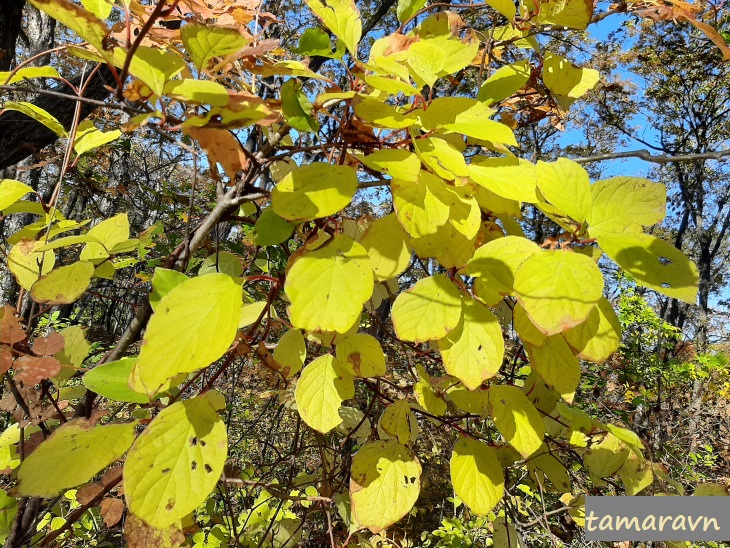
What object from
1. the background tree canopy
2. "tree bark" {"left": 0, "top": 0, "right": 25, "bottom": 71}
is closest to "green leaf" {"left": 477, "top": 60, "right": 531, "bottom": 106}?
the background tree canopy

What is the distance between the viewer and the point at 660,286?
312 millimetres

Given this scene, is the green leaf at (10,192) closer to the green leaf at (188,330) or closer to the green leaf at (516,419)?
the green leaf at (188,330)

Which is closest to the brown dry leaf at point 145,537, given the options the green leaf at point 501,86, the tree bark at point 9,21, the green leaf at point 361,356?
the green leaf at point 361,356

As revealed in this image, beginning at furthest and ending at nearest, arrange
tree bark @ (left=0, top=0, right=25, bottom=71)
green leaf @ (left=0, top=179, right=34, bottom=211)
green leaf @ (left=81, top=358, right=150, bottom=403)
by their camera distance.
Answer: tree bark @ (left=0, top=0, right=25, bottom=71), green leaf @ (left=0, top=179, right=34, bottom=211), green leaf @ (left=81, top=358, right=150, bottom=403)

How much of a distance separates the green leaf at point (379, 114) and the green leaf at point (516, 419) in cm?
31

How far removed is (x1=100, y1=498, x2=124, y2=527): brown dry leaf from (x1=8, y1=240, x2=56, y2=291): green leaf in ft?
1.03

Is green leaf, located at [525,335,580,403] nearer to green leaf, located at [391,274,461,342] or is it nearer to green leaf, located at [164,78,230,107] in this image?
green leaf, located at [391,274,461,342]

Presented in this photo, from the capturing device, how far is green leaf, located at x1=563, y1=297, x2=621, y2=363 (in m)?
0.35

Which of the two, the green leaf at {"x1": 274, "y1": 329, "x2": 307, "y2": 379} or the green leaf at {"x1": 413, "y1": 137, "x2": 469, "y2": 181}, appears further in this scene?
the green leaf at {"x1": 274, "y1": 329, "x2": 307, "y2": 379}

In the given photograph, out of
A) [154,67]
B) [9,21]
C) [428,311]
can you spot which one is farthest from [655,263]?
[9,21]

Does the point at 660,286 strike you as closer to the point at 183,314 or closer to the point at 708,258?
the point at 183,314

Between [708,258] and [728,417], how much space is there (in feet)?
24.4

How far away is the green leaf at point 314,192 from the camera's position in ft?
1.04

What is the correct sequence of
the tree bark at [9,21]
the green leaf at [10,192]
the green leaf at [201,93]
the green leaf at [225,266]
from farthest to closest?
the tree bark at [9,21], the green leaf at [225,266], the green leaf at [10,192], the green leaf at [201,93]
